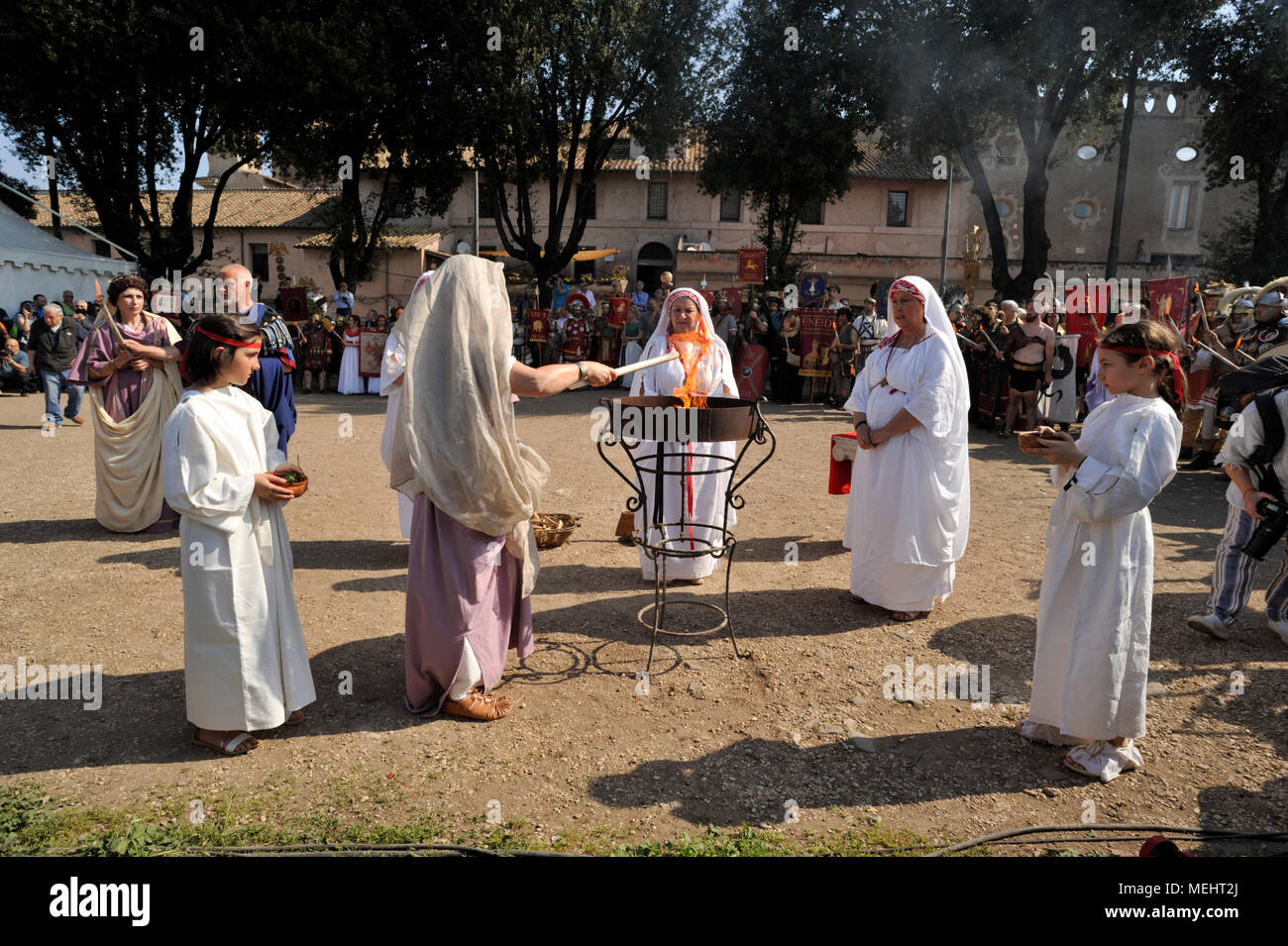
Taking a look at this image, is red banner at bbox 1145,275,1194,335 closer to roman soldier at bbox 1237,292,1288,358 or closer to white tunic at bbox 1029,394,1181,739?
roman soldier at bbox 1237,292,1288,358

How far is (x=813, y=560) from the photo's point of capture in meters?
6.53

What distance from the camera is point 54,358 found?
42.9ft

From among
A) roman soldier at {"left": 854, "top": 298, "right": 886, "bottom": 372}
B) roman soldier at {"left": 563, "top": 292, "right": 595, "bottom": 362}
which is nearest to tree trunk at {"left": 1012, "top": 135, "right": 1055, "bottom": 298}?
roman soldier at {"left": 854, "top": 298, "right": 886, "bottom": 372}

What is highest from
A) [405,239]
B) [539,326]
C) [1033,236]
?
[405,239]

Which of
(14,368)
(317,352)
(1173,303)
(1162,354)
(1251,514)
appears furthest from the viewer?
(317,352)

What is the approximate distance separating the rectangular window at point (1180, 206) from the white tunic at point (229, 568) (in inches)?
1711

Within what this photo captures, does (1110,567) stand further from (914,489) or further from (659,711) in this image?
(659,711)

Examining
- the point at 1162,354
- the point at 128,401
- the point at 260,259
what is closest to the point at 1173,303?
the point at 1162,354

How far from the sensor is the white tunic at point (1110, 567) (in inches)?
131

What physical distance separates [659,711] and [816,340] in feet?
41.6

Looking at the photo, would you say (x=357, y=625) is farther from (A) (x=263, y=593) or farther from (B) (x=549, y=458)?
(B) (x=549, y=458)

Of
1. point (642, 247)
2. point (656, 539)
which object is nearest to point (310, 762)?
point (656, 539)

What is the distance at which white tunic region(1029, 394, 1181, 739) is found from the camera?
3.32m

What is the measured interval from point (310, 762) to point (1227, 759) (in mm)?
3885
